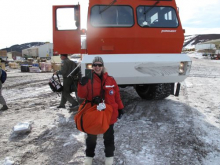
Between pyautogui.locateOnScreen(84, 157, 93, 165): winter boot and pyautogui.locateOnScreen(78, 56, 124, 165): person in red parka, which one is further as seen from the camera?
pyautogui.locateOnScreen(84, 157, 93, 165): winter boot

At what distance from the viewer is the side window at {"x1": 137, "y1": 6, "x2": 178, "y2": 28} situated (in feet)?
14.4

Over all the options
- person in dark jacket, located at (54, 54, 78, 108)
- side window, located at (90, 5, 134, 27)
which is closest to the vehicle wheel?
side window, located at (90, 5, 134, 27)

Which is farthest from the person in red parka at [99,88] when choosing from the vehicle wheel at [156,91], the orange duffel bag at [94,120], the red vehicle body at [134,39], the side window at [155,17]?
the vehicle wheel at [156,91]

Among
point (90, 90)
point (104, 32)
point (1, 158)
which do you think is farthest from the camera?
point (104, 32)

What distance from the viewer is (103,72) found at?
8.07 feet

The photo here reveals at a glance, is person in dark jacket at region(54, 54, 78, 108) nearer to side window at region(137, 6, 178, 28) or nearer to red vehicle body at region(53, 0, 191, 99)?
red vehicle body at region(53, 0, 191, 99)

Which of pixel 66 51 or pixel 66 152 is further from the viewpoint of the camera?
pixel 66 51

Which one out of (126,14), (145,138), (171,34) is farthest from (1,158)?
(171,34)

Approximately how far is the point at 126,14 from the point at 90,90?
2.62 metres

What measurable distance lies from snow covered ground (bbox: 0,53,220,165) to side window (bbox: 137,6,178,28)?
2004mm

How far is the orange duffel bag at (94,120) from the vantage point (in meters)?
2.22

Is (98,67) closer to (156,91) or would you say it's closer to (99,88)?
(99,88)

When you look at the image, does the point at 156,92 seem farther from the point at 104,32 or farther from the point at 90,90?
the point at 90,90

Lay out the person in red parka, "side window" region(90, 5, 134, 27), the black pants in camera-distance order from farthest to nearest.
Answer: "side window" region(90, 5, 134, 27)
the black pants
the person in red parka
